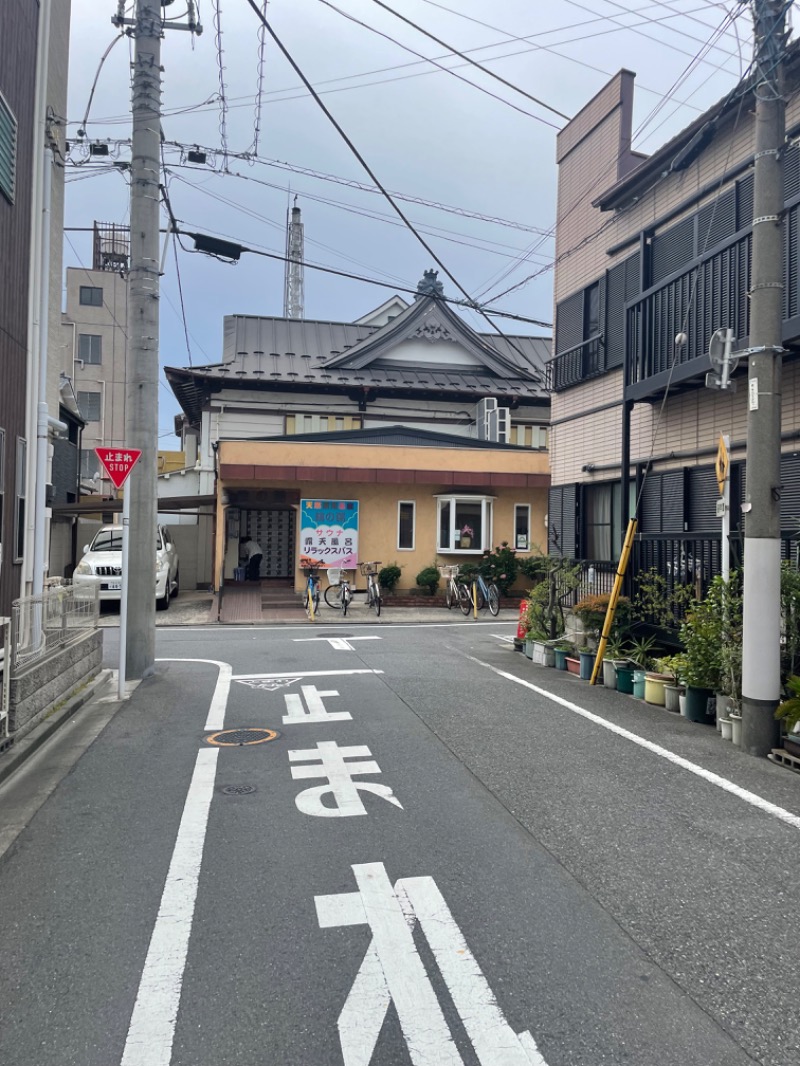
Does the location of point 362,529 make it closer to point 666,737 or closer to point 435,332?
point 435,332

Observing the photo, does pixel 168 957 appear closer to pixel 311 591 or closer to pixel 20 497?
pixel 20 497

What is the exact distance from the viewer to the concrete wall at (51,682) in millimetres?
6215

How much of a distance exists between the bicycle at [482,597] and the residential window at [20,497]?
11759mm

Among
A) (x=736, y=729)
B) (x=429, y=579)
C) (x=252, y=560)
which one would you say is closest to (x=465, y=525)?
(x=429, y=579)

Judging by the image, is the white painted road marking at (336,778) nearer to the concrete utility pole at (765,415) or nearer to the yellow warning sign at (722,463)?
the concrete utility pole at (765,415)

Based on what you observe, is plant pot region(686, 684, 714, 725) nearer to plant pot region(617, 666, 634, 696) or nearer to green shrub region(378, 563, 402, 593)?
plant pot region(617, 666, 634, 696)

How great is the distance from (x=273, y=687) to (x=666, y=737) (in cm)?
446

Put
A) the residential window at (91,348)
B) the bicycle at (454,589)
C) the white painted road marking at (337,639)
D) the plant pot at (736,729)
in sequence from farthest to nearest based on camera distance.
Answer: the residential window at (91,348), the bicycle at (454,589), the white painted road marking at (337,639), the plant pot at (736,729)

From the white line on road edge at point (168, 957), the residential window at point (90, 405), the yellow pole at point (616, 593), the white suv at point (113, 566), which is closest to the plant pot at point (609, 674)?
the yellow pole at point (616, 593)

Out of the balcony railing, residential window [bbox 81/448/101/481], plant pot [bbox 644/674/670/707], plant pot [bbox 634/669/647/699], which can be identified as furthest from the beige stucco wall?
residential window [bbox 81/448/101/481]

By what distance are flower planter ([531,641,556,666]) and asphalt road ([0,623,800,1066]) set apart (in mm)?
3767

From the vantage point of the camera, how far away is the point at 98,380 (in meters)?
38.0

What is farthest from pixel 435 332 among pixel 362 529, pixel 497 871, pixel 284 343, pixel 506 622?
pixel 497 871

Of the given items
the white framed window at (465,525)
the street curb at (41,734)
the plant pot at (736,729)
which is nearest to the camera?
the street curb at (41,734)
